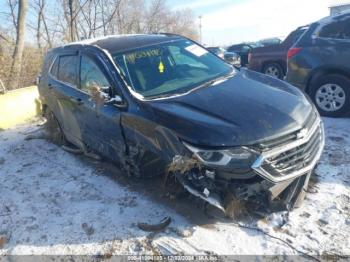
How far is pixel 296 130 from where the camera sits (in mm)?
3438

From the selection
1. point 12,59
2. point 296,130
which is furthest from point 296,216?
point 12,59

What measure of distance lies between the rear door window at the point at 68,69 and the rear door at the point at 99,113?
→ 0.22 metres

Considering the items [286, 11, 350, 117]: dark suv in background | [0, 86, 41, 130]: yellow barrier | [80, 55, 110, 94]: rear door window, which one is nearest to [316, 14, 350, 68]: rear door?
[286, 11, 350, 117]: dark suv in background

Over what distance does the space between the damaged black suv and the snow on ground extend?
29 centimetres

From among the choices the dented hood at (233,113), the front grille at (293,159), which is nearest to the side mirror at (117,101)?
the dented hood at (233,113)

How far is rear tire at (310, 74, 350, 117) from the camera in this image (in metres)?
6.19

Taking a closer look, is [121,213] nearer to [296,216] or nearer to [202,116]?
[202,116]

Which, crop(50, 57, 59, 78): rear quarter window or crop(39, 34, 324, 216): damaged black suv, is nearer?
crop(39, 34, 324, 216): damaged black suv

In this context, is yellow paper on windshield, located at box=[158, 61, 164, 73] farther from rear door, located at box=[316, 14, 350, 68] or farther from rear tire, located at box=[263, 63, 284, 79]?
rear tire, located at box=[263, 63, 284, 79]

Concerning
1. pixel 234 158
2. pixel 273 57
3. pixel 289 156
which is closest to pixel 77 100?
pixel 234 158

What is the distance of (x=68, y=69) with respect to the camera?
5.54 meters

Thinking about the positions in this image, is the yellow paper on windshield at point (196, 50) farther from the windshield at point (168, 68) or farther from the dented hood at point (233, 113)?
the dented hood at point (233, 113)

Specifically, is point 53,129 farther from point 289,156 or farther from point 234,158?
point 289,156

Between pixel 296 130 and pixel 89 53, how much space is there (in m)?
2.82
